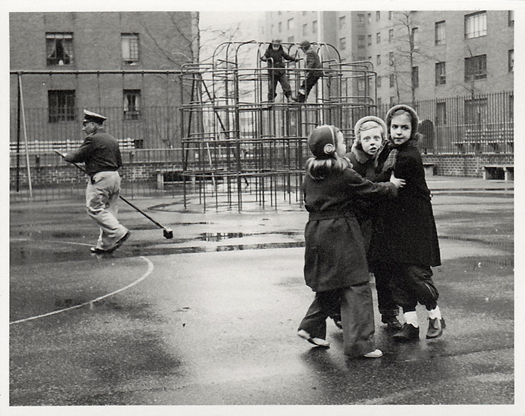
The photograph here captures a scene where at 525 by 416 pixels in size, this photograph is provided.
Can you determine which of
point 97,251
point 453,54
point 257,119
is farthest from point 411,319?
point 453,54

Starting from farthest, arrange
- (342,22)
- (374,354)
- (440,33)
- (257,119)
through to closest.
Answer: (342,22)
(440,33)
(257,119)
(374,354)

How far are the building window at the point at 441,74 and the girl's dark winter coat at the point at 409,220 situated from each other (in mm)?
43655

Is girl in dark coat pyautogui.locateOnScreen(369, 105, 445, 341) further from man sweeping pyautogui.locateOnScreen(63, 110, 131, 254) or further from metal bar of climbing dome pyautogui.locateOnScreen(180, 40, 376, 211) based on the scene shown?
metal bar of climbing dome pyautogui.locateOnScreen(180, 40, 376, 211)

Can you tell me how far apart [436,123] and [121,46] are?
16.7 m

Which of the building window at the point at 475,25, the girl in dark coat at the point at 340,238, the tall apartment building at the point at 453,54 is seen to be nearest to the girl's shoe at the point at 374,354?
the girl in dark coat at the point at 340,238

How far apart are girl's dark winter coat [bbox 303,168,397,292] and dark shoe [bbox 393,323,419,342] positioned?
58 cm

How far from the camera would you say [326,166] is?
16.3 ft

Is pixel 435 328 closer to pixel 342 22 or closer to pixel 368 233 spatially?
pixel 368 233

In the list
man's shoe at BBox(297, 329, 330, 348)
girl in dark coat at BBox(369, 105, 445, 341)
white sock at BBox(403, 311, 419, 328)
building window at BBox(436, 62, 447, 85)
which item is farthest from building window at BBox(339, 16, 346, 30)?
man's shoe at BBox(297, 329, 330, 348)

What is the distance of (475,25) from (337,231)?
42649 millimetres

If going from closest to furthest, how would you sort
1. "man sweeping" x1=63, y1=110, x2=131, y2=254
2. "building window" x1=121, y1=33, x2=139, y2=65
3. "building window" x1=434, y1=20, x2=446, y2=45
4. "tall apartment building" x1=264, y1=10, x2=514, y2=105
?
"man sweeping" x1=63, y1=110, x2=131, y2=254 < "building window" x1=121, y1=33, x2=139, y2=65 < "tall apartment building" x1=264, y1=10, x2=514, y2=105 < "building window" x1=434, y1=20, x2=446, y2=45

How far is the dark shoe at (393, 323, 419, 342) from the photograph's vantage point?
532cm

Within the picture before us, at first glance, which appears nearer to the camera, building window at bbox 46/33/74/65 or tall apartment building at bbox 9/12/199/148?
tall apartment building at bbox 9/12/199/148

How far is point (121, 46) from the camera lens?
3869 cm
